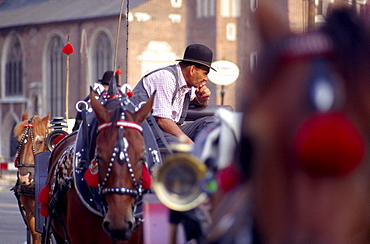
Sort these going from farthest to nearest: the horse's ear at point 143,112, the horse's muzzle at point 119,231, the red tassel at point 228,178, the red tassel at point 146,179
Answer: the horse's ear at point 143,112, the red tassel at point 146,179, the horse's muzzle at point 119,231, the red tassel at point 228,178

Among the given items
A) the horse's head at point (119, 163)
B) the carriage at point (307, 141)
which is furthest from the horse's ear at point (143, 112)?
the carriage at point (307, 141)

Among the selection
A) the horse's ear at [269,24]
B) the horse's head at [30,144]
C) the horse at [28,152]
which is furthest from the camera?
the horse's head at [30,144]

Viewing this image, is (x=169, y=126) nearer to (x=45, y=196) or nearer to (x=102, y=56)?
(x=45, y=196)

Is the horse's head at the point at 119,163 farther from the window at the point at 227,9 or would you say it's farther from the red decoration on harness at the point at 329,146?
the window at the point at 227,9

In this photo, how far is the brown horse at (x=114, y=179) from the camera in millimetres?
4531

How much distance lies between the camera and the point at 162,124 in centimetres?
562

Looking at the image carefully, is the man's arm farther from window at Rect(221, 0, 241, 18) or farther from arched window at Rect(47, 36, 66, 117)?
arched window at Rect(47, 36, 66, 117)

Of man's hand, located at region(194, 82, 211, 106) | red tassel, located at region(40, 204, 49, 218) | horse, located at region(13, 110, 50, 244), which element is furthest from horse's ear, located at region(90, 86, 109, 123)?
horse, located at region(13, 110, 50, 244)

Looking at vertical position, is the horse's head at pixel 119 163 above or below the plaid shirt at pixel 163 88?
below

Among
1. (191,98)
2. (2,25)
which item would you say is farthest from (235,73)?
(2,25)

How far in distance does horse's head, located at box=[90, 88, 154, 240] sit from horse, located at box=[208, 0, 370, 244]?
2688mm

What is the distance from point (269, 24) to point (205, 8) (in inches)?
1848

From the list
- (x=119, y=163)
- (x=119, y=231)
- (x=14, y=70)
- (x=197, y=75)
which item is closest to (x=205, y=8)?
(x=14, y=70)

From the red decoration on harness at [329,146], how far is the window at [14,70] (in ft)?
179
